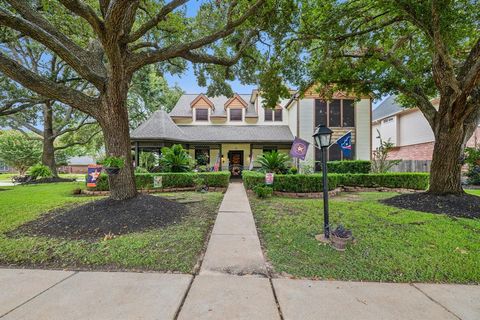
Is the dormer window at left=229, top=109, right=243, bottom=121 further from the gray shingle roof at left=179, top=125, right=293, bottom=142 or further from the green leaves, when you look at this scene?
the green leaves

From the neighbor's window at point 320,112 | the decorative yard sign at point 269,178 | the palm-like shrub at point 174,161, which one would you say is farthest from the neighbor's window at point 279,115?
the decorative yard sign at point 269,178

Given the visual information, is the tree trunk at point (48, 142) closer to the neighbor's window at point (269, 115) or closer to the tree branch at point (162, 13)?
the tree branch at point (162, 13)

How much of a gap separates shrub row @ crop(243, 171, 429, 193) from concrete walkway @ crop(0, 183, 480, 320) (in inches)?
238

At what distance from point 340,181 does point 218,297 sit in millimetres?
9643

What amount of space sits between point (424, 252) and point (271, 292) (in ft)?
9.10

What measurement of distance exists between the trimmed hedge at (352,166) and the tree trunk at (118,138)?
37.3 feet

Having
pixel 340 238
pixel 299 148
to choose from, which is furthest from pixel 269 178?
pixel 340 238

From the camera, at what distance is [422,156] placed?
17250mm

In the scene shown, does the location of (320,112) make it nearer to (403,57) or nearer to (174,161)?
(403,57)

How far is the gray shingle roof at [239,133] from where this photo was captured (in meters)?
15.7

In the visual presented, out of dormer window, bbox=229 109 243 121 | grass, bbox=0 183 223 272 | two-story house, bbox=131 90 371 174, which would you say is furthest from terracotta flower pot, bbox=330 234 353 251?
dormer window, bbox=229 109 243 121

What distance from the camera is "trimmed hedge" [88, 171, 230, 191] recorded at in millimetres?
9352

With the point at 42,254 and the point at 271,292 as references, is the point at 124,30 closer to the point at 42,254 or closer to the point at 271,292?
the point at 42,254

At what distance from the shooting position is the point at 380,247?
364cm
